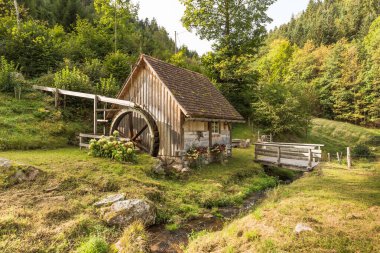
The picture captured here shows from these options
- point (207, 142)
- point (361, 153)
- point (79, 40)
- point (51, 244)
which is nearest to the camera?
point (51, 244)

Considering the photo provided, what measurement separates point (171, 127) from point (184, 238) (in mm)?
6961

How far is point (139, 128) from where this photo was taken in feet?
45.7

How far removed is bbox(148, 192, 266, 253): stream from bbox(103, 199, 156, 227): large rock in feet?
1.12

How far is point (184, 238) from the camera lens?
597 centimetres

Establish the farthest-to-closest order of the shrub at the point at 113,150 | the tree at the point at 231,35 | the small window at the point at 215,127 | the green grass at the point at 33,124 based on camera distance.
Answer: the tree at the point at 231,35
the small window at the point at 215,127
the green grass at the point at 33,124
the shrub at the point at 113,150

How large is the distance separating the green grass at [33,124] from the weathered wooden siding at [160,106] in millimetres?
4381

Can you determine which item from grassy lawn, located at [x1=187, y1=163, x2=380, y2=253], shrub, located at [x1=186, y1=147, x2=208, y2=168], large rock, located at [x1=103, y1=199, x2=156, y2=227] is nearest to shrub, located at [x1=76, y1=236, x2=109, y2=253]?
large rock, located at [x1=103, y1=199, x2=156, y2=227]

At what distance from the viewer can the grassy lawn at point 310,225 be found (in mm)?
4625

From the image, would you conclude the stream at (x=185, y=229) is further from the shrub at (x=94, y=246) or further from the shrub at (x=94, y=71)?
the shrub at (x=94, y=71)

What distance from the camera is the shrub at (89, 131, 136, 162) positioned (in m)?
10.5

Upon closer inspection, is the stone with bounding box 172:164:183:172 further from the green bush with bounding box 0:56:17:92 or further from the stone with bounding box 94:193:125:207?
the green bush with bounding box 0:56:17:92

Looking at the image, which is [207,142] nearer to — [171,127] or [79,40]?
[171,127]

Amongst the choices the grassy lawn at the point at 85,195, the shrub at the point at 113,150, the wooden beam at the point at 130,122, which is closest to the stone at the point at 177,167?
the grassy lawn at the point at 85,195

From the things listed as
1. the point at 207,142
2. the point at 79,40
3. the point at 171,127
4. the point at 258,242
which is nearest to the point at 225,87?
the point at 207,142
